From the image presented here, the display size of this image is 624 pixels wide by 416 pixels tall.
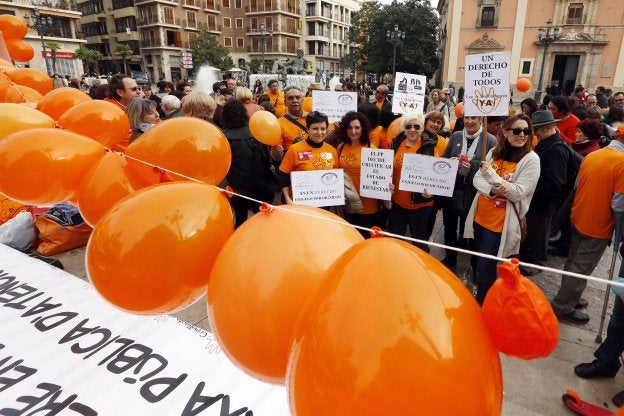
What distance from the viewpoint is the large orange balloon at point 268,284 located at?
3.36 ft

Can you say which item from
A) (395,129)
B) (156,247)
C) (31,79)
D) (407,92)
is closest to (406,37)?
(407,92)

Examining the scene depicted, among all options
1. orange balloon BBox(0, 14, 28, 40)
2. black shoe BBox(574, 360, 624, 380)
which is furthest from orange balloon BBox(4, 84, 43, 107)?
black shoe BBox(574, 360, 624, 380)

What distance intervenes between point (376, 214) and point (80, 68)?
152ft

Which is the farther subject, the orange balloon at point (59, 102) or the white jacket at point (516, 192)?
the orange balloon at point (59, 102)

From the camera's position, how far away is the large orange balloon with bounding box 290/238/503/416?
2.44ft

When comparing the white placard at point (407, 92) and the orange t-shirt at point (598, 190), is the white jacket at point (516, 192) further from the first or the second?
the white placard at point (407, 92)

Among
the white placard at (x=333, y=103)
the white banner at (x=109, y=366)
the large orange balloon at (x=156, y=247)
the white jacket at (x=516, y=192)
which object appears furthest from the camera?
the white placard at (x=333, y=103)

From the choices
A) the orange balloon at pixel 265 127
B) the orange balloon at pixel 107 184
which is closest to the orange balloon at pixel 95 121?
the orange balloon at pixel 107 184

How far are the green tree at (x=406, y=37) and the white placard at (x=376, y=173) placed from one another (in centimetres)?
3606

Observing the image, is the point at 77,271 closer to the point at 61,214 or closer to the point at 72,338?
the point at 61,214

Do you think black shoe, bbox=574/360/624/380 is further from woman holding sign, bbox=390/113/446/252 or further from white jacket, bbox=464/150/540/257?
woman holding sign, bbox=390/113/446/252

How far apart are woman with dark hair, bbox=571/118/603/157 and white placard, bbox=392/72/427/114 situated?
1.71 m

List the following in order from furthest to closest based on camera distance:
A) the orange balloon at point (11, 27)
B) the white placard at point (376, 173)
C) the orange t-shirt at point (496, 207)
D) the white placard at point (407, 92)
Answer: the orange balloon at point (11, 27) → the white placard at point (407, 92) → the white placard at point (376, 173) → the orange t-shirt at point (496, 207)

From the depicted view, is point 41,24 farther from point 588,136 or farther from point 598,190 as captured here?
point 598,190
